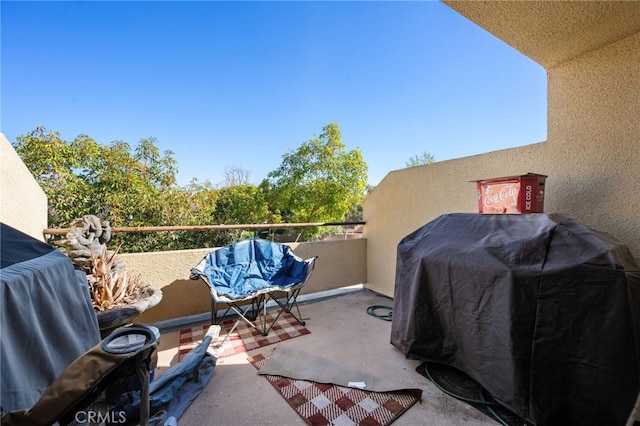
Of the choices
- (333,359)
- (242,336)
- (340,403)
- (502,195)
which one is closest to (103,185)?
(242,336)

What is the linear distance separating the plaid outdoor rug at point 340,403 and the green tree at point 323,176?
6445 mm

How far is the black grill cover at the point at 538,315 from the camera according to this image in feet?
4.00

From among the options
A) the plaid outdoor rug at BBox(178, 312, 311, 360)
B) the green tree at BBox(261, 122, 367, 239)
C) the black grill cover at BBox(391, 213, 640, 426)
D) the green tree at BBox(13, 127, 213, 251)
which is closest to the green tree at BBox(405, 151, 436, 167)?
the green tree at BBox(261, 122, 367, 239)

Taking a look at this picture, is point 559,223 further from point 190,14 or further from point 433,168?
point 190,14

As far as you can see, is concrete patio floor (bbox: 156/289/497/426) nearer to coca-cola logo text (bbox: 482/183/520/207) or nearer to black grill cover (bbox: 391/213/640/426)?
black grill cover (bbox: 391/213/640/426)

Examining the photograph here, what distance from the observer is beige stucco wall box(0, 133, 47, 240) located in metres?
1.73

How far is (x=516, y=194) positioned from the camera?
1.85 metres

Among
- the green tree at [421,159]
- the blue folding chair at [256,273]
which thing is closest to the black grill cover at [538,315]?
the blue folding chair at [256,273]

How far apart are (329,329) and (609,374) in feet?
6.60

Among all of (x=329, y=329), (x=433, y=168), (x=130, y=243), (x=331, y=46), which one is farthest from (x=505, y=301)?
(x=331, y=46)

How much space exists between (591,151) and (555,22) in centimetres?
98

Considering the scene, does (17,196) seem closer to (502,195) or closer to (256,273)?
(256,273)

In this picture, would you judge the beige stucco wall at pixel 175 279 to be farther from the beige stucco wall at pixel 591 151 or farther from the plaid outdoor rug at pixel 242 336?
the beige stucco wall at pixel 591 151

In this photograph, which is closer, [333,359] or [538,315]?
[538,315]
